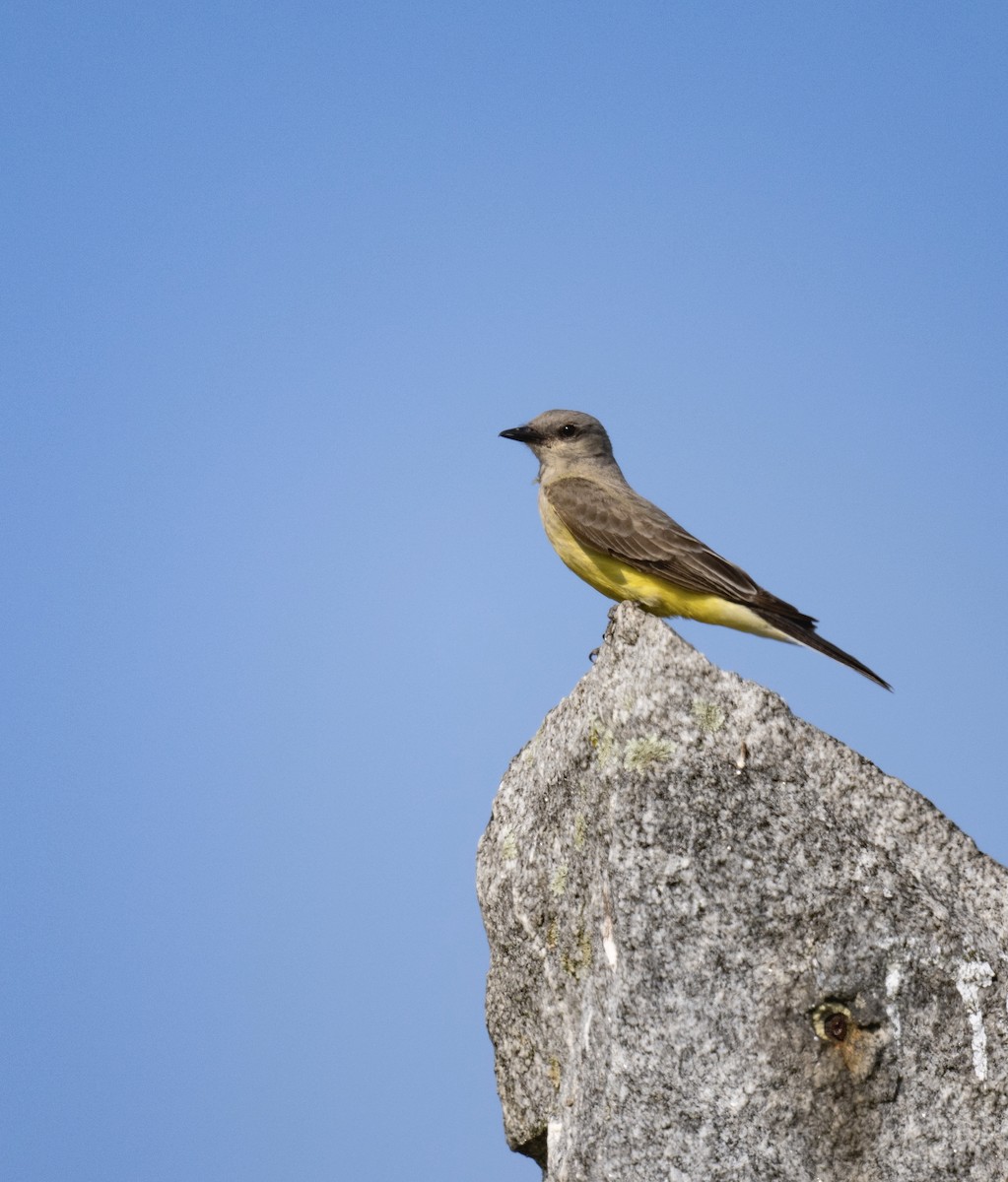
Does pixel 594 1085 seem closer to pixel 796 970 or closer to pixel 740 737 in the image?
pixel 796 970

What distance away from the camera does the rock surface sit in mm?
6012

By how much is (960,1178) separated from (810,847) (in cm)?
157

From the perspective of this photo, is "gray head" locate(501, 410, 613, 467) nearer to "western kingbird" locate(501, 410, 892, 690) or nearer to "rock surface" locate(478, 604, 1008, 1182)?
"western kingbird" locate(501, 410, 892, 690)

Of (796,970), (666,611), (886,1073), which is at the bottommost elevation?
(886,1073)

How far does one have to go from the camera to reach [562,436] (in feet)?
39.4

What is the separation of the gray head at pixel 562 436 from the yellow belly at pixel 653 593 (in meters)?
1.65

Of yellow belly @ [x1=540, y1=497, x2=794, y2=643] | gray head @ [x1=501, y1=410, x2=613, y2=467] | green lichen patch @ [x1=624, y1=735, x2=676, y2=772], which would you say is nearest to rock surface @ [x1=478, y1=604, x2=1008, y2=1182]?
green lichen patch @ [x1=624, y1=735, x2=676, y2=772]

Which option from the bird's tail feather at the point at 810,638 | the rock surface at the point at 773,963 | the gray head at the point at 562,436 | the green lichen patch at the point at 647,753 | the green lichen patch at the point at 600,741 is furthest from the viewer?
the gray head at the point at 562,436

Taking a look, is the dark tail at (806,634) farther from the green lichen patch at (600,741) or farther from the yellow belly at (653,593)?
the green lichen patch at (600,741)

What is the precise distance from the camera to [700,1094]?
6.11m

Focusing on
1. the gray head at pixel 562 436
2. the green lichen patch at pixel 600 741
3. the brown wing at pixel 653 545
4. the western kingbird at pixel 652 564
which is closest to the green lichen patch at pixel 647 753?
the green lichen patch at pixel 600 741

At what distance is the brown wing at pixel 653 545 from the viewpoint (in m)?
9.65

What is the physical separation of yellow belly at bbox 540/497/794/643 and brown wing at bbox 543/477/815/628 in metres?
0.06

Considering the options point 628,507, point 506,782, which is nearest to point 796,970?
point 506,782
